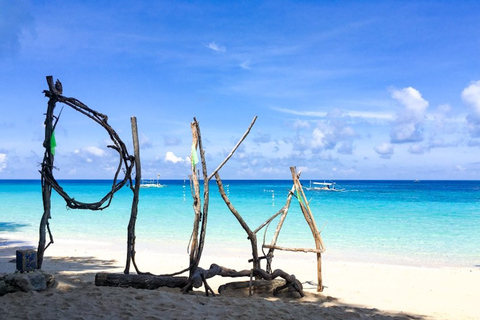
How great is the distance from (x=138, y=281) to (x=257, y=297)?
164cm

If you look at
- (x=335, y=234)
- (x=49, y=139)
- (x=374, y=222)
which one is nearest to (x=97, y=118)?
(x=49, y=139)

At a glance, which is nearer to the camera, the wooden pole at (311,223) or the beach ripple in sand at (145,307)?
the beach ripple in sand at (145,307)

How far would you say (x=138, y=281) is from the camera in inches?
239

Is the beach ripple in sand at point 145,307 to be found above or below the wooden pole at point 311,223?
below

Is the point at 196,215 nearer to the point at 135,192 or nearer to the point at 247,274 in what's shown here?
the point at 135,192

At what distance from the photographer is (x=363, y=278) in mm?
8812

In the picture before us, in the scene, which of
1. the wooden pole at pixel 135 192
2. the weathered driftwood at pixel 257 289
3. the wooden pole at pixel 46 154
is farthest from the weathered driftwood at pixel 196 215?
the wooden pole at pixel 46 154

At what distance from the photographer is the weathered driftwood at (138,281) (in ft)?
19.7

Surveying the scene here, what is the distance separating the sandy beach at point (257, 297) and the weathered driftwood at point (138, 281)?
11cm

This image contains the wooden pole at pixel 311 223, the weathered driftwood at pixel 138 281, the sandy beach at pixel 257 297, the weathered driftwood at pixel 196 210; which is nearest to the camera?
the sandy beach at pixel 257 297

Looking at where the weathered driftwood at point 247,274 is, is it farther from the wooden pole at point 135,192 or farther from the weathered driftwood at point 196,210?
the wooden pole at point 135,192

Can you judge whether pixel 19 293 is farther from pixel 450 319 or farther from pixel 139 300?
pixel 450 319

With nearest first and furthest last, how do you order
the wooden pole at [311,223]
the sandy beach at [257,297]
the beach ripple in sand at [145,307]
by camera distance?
the beach ripple in sand at [145,307] < the sandy beach at [257,297] < the wooden pole at [311,223]

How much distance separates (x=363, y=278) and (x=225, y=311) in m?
4.52
